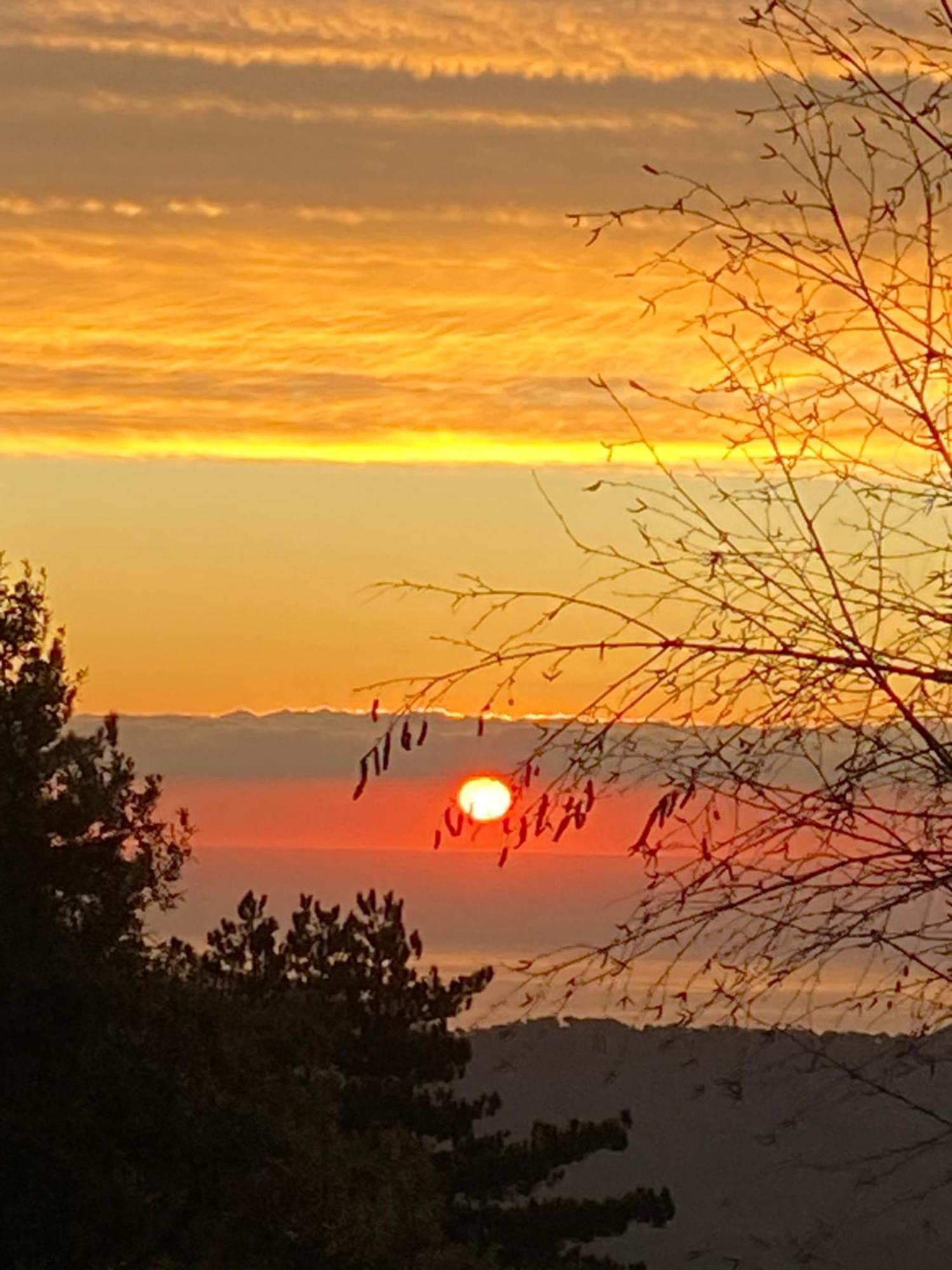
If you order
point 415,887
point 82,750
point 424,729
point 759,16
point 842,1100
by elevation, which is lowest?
point 842,1100

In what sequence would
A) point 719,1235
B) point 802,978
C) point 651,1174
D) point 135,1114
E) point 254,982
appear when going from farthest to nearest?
point 651,1174 < point 719,1235 < point 254,982 < point 135,1114 < point 802,978

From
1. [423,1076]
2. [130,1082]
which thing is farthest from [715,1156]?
[130,1082]

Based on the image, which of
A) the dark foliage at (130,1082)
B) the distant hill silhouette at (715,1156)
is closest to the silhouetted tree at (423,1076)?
the dark foliage at (130,1082)

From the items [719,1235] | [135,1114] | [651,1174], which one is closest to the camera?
[135,1114]

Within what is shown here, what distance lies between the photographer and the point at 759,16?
655 cm

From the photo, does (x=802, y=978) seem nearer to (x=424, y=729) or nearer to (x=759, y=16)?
(x=424, y=729)

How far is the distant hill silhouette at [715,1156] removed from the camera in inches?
2186

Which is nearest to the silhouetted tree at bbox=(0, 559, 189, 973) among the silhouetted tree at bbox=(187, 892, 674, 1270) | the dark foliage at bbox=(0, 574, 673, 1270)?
the dark foliage at bbox=(0, 574, 673, 1270)

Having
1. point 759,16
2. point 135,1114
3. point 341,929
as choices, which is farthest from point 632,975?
point 341,929

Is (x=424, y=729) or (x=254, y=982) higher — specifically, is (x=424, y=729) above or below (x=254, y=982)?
below

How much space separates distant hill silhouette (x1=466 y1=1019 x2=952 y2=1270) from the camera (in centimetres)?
5553

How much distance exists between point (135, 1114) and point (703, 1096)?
154 ft

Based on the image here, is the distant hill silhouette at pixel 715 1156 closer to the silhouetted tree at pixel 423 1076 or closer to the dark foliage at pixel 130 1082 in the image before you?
the silhouetted tree at pixel 423 1076

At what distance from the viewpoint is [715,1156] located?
64938mm
